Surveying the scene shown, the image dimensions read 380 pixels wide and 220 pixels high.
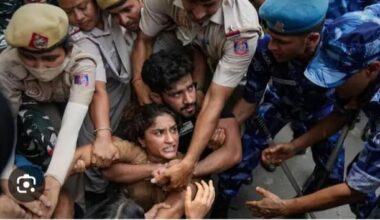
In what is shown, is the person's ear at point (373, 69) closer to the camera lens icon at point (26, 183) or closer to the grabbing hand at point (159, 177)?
the grabbing hand at point (159, 177)

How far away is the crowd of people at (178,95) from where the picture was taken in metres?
2.54

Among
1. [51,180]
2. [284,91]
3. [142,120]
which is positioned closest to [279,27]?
[284,91]

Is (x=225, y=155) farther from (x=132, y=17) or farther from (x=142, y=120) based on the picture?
(x=132, y=17)

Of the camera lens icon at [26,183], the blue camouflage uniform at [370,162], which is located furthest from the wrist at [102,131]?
the blue camouflage uniform at [370,162]

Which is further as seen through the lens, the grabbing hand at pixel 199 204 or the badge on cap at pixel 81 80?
the badge on cap at pixel 81 80

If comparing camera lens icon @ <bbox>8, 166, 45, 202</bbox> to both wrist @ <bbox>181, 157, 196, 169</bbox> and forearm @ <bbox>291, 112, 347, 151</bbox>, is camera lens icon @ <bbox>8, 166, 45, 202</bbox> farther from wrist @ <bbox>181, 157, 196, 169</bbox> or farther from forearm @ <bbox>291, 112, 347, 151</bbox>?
forearm @ <bbox>291, 112, 347, 151</bbox>

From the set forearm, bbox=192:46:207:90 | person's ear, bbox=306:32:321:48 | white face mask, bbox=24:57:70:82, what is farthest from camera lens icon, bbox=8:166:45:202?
person's ear, bbox=306:32:321:48

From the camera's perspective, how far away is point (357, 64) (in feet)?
7.96

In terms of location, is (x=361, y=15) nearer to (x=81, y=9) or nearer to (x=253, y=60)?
(x=253, y=60)

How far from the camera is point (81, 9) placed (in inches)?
114

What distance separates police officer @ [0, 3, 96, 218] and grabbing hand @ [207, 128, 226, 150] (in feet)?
1.97

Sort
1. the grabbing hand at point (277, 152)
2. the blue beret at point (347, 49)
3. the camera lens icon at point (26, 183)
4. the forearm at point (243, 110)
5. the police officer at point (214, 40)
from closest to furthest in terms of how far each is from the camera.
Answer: the blue beret at point (347, 49) < the camera lens icon at point (26, 183) < the police officer at point (214, 40) < the grabbing hand at point (277, 152) < the forearm at point (243, 110)

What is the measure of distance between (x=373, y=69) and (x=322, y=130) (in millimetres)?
541

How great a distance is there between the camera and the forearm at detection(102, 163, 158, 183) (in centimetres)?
277
